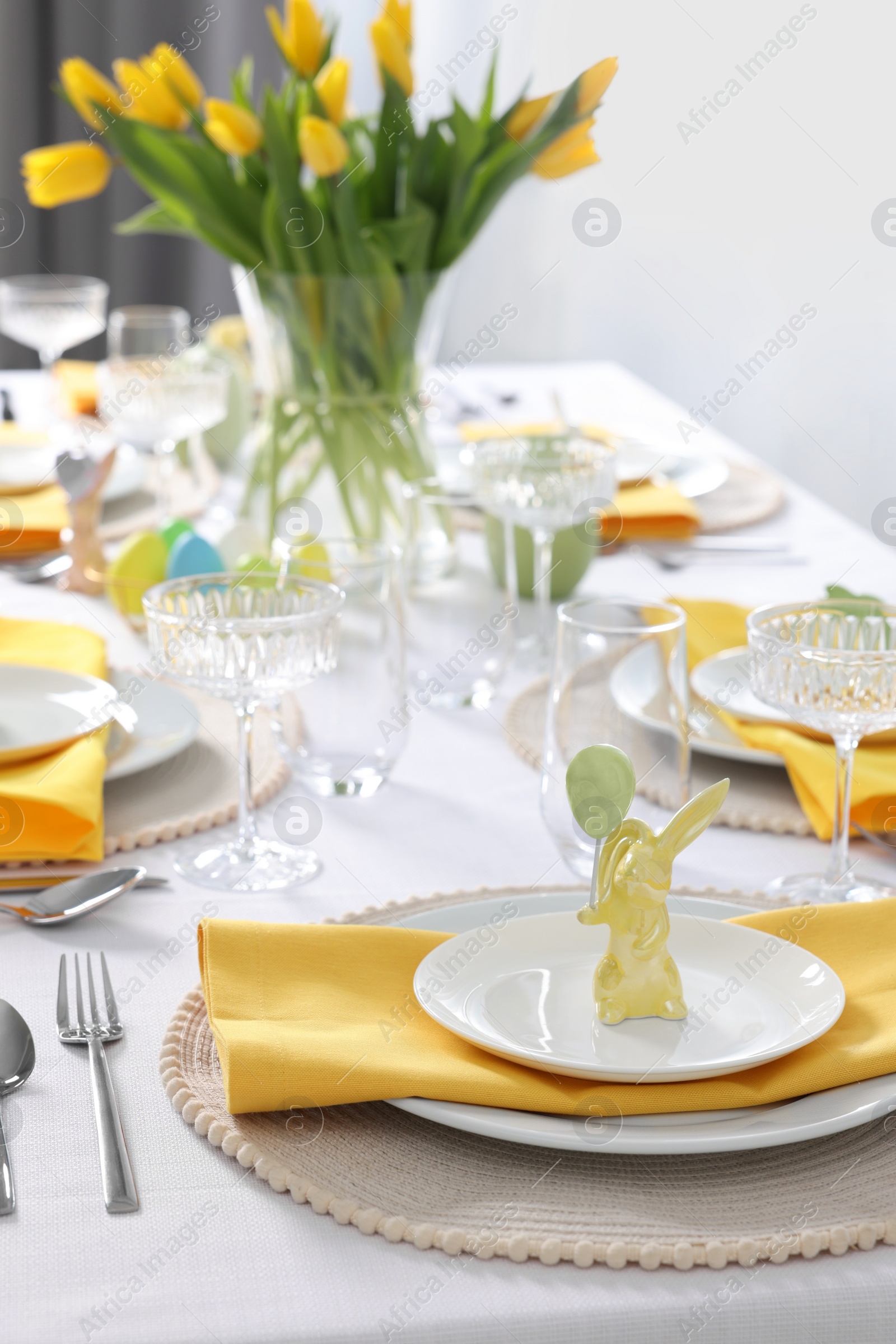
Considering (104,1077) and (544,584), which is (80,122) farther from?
(104,1077)

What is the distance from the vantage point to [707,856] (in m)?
0.85

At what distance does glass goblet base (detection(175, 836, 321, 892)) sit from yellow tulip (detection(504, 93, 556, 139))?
2.38ft

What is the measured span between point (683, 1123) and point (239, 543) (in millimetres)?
874

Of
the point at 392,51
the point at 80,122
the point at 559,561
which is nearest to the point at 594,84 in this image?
the point at 392,51

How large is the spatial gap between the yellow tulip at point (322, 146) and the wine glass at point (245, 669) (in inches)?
18.6

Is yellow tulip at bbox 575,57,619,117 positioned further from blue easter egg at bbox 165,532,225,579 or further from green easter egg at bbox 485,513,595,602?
blue easter egg at bbox 165,532,225,579

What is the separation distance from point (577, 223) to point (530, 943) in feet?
9.95

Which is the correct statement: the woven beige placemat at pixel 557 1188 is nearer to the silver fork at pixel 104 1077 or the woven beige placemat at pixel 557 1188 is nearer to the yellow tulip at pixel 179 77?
the silver fork at pixel 104 1077

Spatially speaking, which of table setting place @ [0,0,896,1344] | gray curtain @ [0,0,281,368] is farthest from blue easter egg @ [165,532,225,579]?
gray curtain @ [0,0,281,368]

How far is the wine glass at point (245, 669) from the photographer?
2.65 feet

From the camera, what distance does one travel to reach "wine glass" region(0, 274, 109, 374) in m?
1.87

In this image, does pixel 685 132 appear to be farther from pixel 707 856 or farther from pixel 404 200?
pixel 707 856

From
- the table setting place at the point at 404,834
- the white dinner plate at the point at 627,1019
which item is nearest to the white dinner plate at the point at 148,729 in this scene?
the table setting place at the point at 404,834

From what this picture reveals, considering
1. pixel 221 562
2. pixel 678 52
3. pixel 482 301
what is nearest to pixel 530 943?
pixel 221 562
